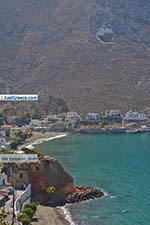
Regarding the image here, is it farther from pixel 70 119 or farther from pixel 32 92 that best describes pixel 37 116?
pixel 32 92

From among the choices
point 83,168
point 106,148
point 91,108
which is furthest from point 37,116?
point 83,168

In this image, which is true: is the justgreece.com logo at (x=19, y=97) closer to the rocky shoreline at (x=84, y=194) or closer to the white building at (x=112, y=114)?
the white building at (x=112, y=114)

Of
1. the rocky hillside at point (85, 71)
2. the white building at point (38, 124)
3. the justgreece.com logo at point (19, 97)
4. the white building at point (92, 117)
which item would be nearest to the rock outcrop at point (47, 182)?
the white building at point (38, 124)

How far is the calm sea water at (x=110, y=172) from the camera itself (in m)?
61.3

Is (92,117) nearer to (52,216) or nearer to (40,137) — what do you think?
(40,137)

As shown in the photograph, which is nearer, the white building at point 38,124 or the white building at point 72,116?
the white building at point 38,124

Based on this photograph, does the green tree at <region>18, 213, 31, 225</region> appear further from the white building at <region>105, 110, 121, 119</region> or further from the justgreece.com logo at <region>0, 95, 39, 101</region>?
the white building at <region>105, 110, 121, 119</region>

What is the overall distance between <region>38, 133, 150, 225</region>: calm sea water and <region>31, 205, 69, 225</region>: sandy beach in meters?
1.44

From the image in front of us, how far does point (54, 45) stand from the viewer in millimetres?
195750

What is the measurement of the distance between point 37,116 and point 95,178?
2990 inches

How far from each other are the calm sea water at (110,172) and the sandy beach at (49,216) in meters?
1.44

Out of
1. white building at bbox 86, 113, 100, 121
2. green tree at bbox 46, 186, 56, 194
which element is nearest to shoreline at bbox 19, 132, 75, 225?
green tree at bbox 46, 186, 56, 194

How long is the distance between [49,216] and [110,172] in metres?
25.9

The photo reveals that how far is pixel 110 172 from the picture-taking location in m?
85.1
